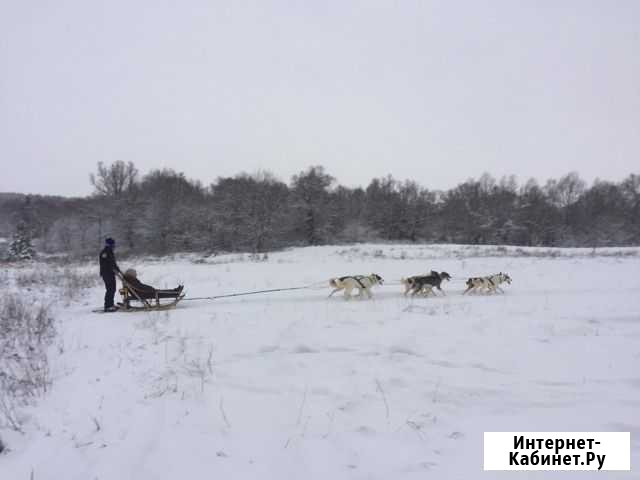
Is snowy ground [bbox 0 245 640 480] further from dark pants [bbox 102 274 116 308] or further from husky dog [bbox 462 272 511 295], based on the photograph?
husky dog [bbox 462 272 511 295]

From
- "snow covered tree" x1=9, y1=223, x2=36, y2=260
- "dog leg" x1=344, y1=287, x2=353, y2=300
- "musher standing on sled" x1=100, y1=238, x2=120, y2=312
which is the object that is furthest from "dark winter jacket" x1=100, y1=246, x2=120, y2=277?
"snow covered tree" x1=9, y1=223, x2=36, y2=260

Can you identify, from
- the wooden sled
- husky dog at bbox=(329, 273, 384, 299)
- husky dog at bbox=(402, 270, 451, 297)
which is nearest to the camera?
the wooden sled

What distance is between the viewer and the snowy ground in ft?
8.55

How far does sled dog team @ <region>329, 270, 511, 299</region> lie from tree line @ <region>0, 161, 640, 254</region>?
26.9 meters

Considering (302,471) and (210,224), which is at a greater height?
(210,224)

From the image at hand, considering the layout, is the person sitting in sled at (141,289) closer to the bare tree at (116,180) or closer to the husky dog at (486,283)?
the husky dog at (486,283)

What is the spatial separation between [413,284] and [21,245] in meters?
43.4

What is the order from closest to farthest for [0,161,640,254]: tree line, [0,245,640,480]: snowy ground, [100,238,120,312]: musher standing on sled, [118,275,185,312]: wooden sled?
[0,245,640,480]: snowy ground, [118,275,185,312]: wooden sled, [100,238,120,312]: musher standing on sled, [0,161,640,254]: tree line

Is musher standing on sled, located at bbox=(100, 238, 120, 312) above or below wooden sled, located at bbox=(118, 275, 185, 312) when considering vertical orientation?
above

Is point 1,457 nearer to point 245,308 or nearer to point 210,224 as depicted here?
point 245,308

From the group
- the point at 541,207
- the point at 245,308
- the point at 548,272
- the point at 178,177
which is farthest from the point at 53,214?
the point at 541,207

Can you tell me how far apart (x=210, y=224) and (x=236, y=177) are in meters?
7.96

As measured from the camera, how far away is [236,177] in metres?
42.4

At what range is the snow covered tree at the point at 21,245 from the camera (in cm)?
3366
